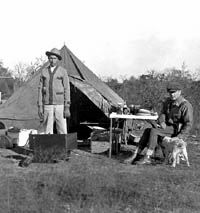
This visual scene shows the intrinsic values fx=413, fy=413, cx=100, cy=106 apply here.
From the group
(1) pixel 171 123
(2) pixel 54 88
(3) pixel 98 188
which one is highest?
(2) pixel 54 88

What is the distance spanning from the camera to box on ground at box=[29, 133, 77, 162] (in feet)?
17.4

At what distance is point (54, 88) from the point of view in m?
5.83

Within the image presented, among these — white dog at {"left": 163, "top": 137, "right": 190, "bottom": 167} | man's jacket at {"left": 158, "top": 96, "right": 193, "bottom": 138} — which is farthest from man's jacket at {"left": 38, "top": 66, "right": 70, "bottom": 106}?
white dog at {"left": 163, "top": 137, "right": 190, "bottom": 167}

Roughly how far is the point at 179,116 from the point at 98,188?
214 centimetres

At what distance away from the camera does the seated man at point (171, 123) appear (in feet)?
17.2

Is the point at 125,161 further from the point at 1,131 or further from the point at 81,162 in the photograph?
the point at 1,131

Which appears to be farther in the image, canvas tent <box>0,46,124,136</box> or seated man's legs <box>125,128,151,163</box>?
canvas tent <box>0,46,124,136</box>

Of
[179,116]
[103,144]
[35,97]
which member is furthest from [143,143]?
[35,97]

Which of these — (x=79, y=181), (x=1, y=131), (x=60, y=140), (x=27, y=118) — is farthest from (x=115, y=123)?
(x=79, y=181)

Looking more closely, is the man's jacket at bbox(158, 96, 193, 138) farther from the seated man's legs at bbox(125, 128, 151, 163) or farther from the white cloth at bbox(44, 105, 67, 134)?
the white cloth at bbox(44, 105, 67, 134)

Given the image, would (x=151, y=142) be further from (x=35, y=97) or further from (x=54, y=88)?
(x=35, y=97)

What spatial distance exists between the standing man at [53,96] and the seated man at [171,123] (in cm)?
120

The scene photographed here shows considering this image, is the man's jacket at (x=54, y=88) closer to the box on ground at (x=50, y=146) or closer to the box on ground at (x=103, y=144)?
the box on ground at (x=50, y=146)

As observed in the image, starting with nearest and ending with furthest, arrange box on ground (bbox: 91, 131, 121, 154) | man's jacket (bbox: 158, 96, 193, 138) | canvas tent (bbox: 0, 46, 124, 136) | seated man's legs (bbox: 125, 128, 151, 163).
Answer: man's jacket (bbox: 158, 96, 193, 138), seated man's legs (bbox: 125, 128, 151, 163), box on ground (bbox: 91, 131, 121, 154), canvas tent (bbox: 0, 46, 124, 136)
